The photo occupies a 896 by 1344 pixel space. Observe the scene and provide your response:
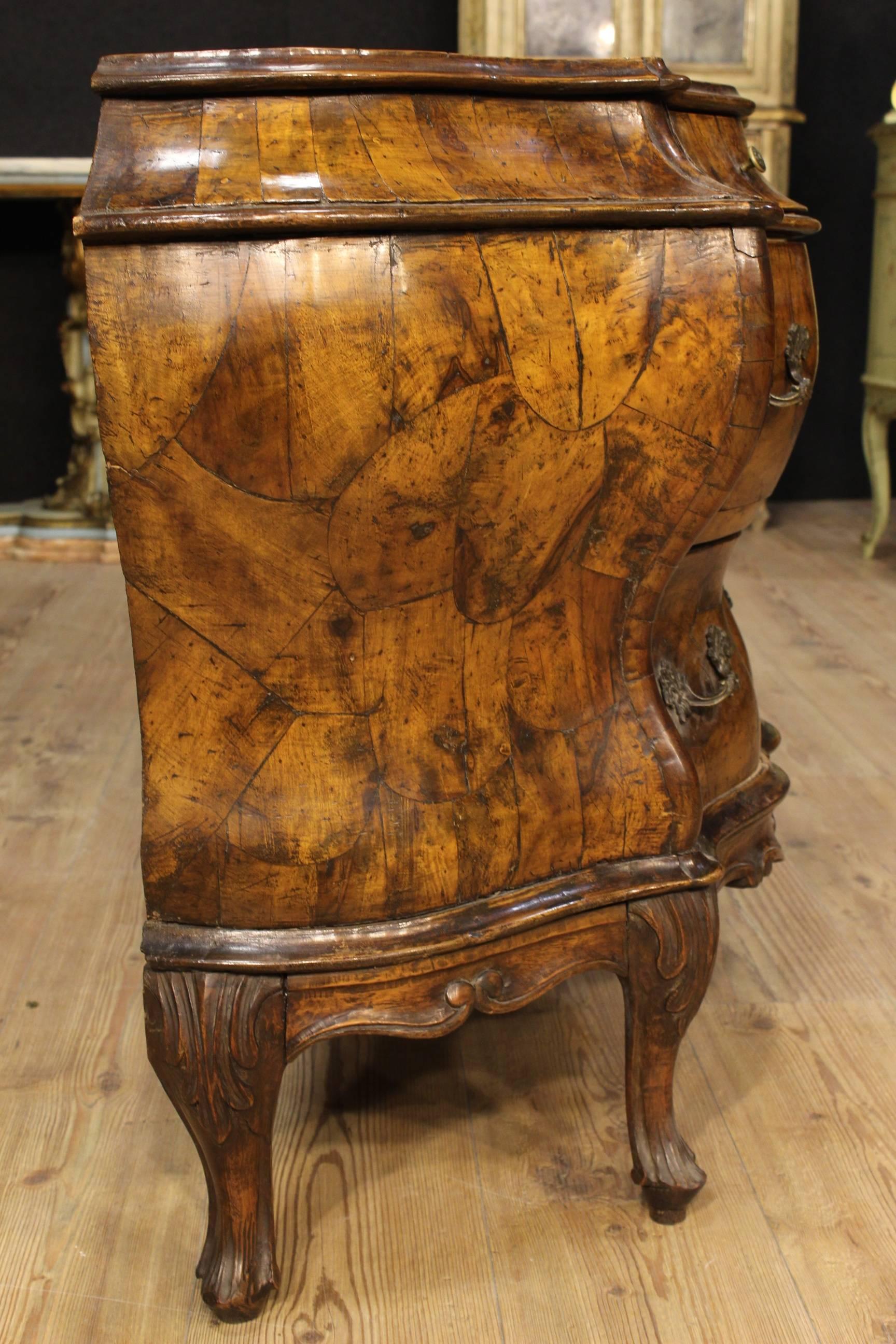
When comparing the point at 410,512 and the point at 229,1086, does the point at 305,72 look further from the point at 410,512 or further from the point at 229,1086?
the point at 229,1086

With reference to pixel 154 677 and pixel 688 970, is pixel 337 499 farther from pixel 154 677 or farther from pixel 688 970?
pixel 688 970

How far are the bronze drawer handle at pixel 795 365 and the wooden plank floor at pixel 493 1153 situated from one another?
77 cm

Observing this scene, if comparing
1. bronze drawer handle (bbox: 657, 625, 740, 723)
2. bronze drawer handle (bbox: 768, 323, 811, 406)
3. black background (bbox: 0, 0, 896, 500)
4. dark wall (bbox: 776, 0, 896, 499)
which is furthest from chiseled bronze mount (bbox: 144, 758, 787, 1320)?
black background (bbox: 0, 0, 896, 500)

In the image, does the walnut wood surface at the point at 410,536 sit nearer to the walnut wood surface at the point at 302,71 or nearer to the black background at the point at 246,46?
the walnut wood surface at the point at 302,71

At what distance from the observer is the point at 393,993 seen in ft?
3.76

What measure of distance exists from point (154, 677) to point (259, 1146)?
1.37 ft

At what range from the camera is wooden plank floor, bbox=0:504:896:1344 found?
1187mm

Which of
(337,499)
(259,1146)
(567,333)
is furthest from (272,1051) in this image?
(567,333)

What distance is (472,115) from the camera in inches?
41.3

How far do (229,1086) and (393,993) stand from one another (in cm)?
16

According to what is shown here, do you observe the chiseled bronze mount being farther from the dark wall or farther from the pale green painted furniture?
the dark wall

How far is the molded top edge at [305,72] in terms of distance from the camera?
3.25 ft

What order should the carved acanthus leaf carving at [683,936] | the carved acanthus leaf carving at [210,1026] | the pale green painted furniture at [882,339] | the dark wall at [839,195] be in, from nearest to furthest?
1. the carved acanthus leaf carving at [210,1026]
2. the carved acanthus leaf carving at [683,936]
3. the pale green painted furniture at [882,339]
4. the dark wall at [839,195]

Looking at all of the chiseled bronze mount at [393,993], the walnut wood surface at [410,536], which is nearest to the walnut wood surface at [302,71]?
the walnut wood surface at [410,536]
